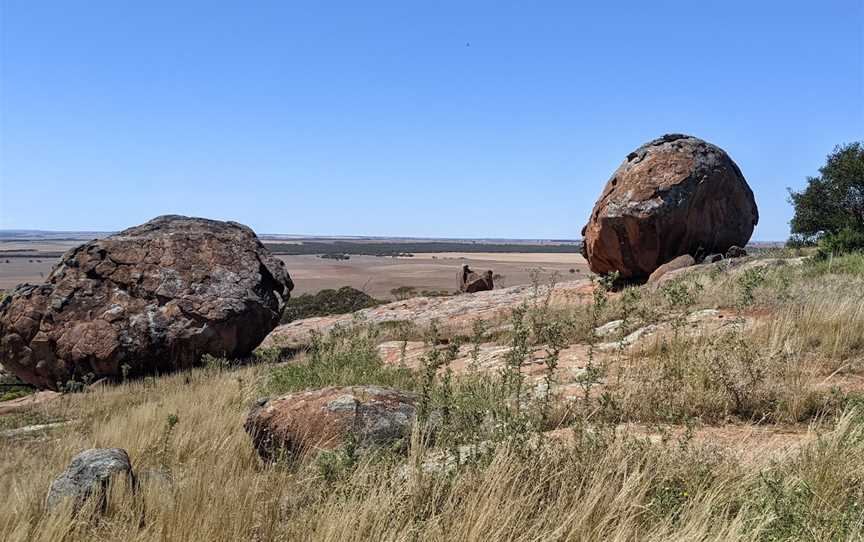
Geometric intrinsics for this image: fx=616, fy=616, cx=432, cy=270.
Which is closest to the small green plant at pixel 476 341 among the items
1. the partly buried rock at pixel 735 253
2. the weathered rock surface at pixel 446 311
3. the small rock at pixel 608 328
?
the small rock at pixel 608 328

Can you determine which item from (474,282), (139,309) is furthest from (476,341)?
(474,282)

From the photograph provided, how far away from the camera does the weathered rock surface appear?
1414cm

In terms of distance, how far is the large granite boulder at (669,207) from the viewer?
48.0 feet

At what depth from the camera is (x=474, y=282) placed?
2181cm

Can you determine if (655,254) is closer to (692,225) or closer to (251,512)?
(692,225)

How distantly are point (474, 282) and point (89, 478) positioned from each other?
18.4 metres

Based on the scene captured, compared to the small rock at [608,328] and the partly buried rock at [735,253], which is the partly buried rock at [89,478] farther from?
the partly buried rock at [735,253]

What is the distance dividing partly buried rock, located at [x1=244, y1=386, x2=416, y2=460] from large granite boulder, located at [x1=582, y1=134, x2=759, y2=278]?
1132 centimetres

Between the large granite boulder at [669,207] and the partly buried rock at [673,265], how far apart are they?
26.4 inches

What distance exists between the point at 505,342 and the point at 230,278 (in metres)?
6.12

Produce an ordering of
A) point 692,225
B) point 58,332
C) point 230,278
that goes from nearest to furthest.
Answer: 1. point 58,332
2. point 230,278
3. point 692,225

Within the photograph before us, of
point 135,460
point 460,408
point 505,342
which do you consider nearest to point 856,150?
point 505,342

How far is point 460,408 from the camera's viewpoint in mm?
4441

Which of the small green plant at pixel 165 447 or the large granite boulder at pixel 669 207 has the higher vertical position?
the large granite boulder at pixel 669 207
